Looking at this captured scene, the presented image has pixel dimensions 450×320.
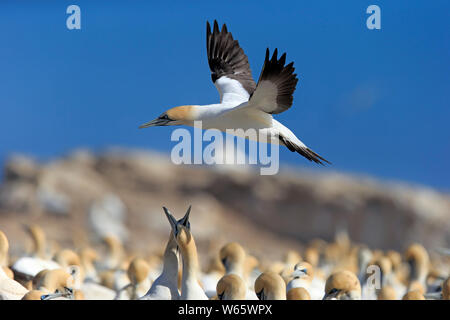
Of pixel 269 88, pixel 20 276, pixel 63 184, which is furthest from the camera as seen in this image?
pixel 63 184

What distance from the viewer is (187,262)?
202 inches

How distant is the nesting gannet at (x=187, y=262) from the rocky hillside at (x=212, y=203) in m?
20.9

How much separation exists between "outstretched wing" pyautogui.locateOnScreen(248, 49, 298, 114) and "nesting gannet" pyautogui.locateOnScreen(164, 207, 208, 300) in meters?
1.35

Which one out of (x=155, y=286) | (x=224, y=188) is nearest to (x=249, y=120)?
(x=155, y=286)

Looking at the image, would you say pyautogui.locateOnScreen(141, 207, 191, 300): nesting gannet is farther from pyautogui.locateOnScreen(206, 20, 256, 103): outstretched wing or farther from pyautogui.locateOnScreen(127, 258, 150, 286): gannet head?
pyautogui.locateOnScreen(206, 20, 256, 103): outstretched wing

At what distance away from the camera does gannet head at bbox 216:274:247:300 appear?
536cm

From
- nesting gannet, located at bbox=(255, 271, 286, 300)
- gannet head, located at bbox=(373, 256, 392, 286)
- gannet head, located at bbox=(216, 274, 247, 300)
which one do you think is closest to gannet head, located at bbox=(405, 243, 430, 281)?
gannet head, located at bbox=(373, 256, 392, 286)

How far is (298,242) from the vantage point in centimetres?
Result: 3059

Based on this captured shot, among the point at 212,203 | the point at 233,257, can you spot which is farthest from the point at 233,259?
the point at 212,203

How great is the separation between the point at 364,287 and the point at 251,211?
2298 cm

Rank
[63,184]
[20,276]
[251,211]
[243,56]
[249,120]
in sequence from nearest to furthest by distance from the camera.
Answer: [249,120] → [20,276] → [243,56] → [63,184] → [251,211]
